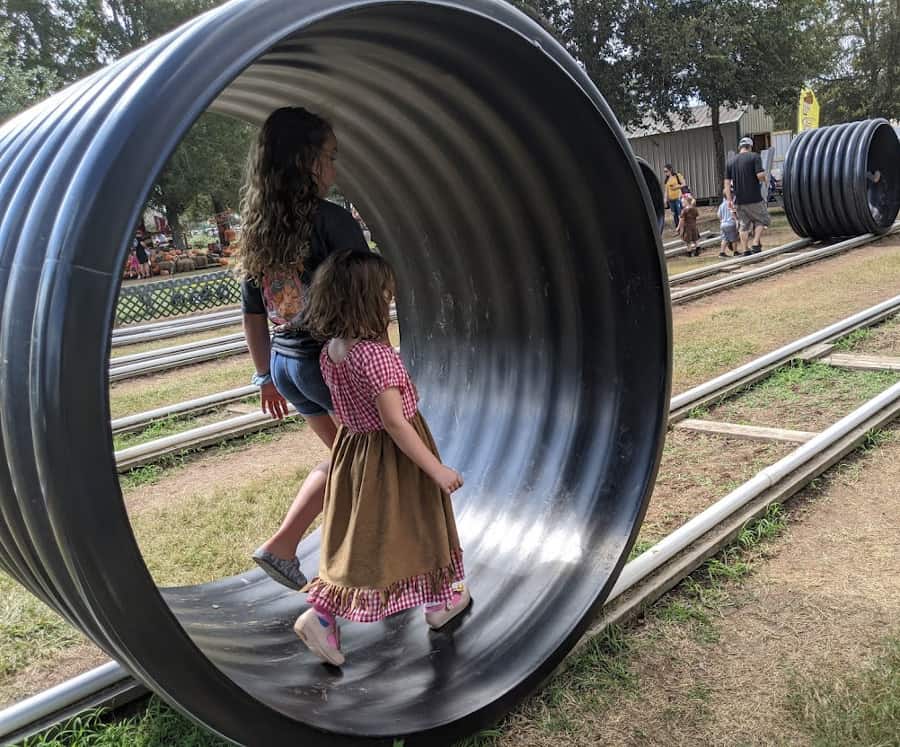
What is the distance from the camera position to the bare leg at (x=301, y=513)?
3.54 metres

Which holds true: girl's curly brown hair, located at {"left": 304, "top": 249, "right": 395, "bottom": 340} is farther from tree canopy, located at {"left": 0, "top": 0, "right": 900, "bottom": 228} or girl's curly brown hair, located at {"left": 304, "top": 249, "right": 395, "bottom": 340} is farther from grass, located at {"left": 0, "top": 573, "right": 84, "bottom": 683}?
tree canopy, located at {"left": 0, "top": 0, "right": 900, "bottom": 228}

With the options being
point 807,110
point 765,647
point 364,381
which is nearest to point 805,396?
point 765,647

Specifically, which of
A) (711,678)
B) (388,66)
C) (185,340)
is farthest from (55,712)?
(185,340)

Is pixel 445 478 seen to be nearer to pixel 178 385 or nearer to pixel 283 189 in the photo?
pixel 283 189

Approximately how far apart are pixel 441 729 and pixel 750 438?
3.96m

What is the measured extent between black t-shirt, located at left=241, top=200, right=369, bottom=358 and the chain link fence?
15869mm

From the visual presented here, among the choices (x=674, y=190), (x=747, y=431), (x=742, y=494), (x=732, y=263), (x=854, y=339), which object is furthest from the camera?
(x=674, y=190)

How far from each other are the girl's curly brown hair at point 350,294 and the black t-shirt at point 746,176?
49.8 ft

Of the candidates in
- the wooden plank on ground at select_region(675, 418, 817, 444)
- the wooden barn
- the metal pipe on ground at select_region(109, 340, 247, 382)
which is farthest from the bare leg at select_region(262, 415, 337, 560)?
the wooden barn

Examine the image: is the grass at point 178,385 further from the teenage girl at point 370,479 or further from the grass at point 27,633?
the teenage girl at point 370,479

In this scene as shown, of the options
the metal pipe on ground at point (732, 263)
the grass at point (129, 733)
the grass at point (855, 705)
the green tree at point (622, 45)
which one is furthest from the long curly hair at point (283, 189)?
the green tree at point (622, 45)

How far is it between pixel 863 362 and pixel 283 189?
642cm

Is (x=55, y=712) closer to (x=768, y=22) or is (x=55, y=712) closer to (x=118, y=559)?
(x=118, y=559)

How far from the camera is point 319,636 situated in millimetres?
3391
